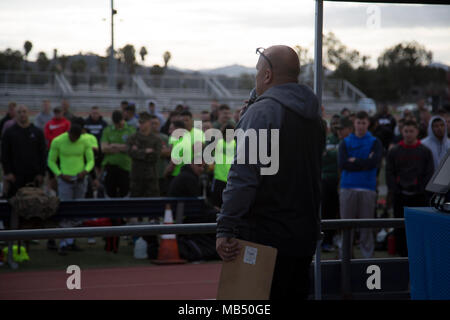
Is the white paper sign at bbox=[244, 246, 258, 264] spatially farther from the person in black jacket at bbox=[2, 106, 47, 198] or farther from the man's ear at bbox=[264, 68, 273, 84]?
the person in black jacket at bbox=[2, 106, 47, 198]

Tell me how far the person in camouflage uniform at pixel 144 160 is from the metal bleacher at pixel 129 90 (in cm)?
2472

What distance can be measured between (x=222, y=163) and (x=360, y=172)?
1.91 meters

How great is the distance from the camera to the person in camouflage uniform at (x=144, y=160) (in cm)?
1018

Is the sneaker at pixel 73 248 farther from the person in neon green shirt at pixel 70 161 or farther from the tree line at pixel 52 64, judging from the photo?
the tree line at pixel 52 64

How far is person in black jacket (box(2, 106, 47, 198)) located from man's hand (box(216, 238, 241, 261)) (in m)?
7.66

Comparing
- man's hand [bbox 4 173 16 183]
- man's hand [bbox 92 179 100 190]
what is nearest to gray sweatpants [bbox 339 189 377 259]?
man's hand [bbox 4 173 16 183]

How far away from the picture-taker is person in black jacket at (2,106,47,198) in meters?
10.2

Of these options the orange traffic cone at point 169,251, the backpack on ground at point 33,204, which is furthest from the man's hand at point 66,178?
the orange traffic cone at point 169,251

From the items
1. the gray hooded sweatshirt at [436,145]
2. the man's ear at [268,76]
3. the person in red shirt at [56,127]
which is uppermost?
the man's ear at [268,76]

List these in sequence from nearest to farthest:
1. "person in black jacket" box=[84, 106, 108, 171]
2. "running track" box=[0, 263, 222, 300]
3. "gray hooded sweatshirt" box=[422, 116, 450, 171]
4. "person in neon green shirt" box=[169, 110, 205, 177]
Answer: "running track" box=[0, 263, 222, 300] < "person in neon green shirt" box=[169, 110, 205, 177] < "gray hooded sweatshirt" box=[422, 116, 450, 171] < "person in black jacket" box=[84, 106, 108, 171]

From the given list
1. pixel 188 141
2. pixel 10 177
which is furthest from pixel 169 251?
pixel 10 177

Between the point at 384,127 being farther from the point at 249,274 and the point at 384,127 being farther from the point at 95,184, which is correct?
the point at 249,274
